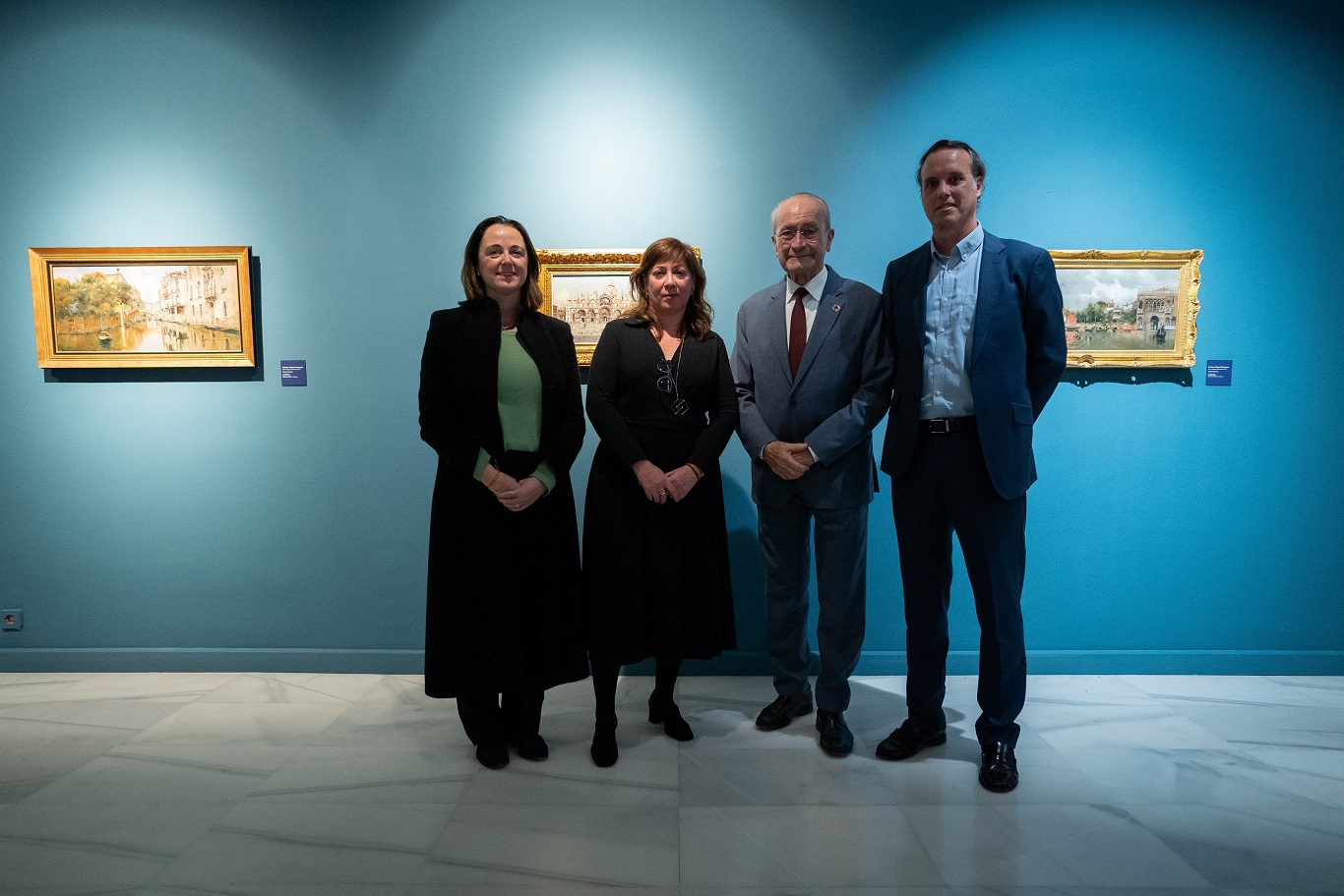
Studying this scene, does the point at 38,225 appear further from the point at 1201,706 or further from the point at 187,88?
the point at 1201,706

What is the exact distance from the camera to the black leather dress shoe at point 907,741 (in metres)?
2.57

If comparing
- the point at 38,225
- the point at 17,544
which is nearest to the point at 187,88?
the point at 38,225

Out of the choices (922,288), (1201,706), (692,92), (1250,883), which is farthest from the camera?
(692,92)

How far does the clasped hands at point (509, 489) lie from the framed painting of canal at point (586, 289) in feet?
3.51

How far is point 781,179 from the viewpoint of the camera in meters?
3.30

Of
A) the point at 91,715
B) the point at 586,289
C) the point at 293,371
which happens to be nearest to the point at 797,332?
the point at 586,289

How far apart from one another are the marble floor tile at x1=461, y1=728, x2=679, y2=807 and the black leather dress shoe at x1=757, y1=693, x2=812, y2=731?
39cm

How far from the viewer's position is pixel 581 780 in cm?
242

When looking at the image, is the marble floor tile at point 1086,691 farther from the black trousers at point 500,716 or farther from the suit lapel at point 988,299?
the black trousers at point 500,716

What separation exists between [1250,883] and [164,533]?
14.2ft

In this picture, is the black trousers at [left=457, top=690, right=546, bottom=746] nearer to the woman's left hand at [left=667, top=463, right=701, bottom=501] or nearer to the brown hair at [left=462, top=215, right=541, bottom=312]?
the woman's left hand at [left=667, top=463, right=701, bottom=501]

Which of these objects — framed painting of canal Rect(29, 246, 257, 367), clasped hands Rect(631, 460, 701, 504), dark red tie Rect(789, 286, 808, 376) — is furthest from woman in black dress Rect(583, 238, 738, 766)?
framed painting of canal Rect(29, 246, 257, 367)

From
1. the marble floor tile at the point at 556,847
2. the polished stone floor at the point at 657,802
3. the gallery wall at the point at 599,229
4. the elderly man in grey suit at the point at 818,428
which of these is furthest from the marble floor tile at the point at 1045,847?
the gallery wall at the point at 599,229

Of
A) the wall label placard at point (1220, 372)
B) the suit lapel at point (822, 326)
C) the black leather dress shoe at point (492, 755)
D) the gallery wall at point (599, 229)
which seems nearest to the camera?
the black leather dress shoe at point (492, 755)
